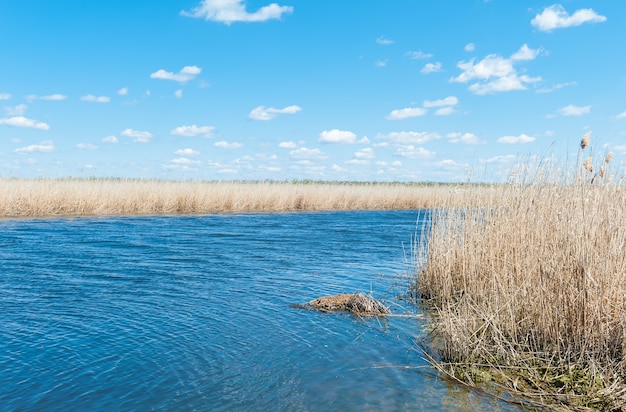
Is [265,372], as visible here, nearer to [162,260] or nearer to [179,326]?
[179,326]

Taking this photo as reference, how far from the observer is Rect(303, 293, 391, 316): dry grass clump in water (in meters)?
6.44

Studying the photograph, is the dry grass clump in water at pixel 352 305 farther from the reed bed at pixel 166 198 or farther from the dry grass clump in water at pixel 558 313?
the reed bed at pixel 166 198

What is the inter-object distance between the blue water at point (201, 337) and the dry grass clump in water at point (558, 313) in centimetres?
45

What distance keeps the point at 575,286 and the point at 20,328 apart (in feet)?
18.4

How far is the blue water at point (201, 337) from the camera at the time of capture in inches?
157

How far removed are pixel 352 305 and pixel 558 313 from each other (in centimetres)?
274

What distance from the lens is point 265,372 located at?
4508 millimetres

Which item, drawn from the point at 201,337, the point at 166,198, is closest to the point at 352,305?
the point at 201,337

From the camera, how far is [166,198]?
74.6 ft

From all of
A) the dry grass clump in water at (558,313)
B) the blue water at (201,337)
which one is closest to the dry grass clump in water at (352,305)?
the blue water at (201,337)

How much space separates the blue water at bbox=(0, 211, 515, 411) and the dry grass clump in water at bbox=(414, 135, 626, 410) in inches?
17.7

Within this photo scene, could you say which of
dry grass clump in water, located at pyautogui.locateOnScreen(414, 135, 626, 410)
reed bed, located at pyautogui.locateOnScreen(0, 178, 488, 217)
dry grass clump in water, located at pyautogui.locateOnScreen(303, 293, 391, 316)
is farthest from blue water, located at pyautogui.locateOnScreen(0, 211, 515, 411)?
reed bed, located at pyautogui.locateOnScreen(0, 178, 488, 217)

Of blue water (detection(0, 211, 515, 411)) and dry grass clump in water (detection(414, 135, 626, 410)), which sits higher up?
dry grass clump in water (detection(414, 135, 626, 410))

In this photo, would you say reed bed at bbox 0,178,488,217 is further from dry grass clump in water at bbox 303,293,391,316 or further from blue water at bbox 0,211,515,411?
dry grass clump in water at bbox 303,293,391,316
